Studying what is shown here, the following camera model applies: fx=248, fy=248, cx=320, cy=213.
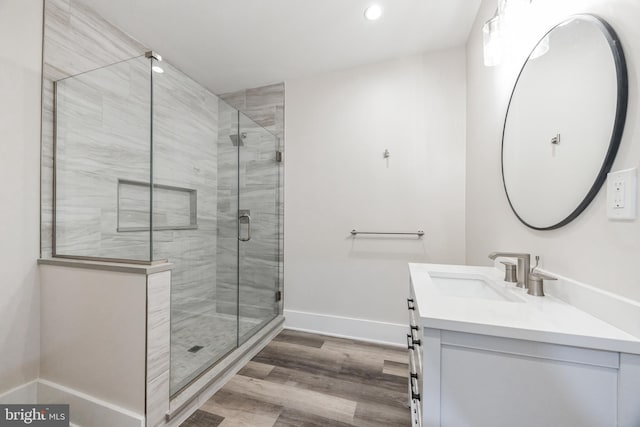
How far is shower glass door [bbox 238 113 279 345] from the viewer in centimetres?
229

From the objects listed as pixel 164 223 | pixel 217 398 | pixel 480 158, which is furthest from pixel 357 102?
pixel 217 398

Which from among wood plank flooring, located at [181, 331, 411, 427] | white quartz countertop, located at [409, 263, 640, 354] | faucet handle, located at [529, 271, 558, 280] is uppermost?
faucet handle, located at [529, 271, 558, 280]

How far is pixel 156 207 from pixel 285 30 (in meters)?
1.65

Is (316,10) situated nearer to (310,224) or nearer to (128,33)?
(128,33)

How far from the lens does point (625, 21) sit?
66cm

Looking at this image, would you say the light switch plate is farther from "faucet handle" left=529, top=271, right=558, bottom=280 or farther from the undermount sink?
the undermount sink

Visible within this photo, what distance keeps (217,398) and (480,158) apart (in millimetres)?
2294

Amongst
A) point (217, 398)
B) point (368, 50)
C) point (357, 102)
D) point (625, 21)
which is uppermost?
point (368, 50)

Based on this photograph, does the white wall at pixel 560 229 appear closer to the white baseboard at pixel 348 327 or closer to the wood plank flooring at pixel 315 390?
the white baseboard at pixel 348 327

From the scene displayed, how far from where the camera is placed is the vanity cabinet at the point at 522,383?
21.5 inches

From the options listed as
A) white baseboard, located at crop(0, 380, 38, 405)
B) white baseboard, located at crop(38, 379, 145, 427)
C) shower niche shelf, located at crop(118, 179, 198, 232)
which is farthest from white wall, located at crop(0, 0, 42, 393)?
shower niche shelf, located at crop(118, 179, 198, 232)

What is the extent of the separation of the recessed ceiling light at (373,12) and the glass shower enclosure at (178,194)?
1317mm

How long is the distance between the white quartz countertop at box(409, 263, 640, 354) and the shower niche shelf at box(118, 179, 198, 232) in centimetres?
163

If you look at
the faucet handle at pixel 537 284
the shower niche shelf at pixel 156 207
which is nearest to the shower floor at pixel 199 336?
the shower niche shelf at pixel 156 207
